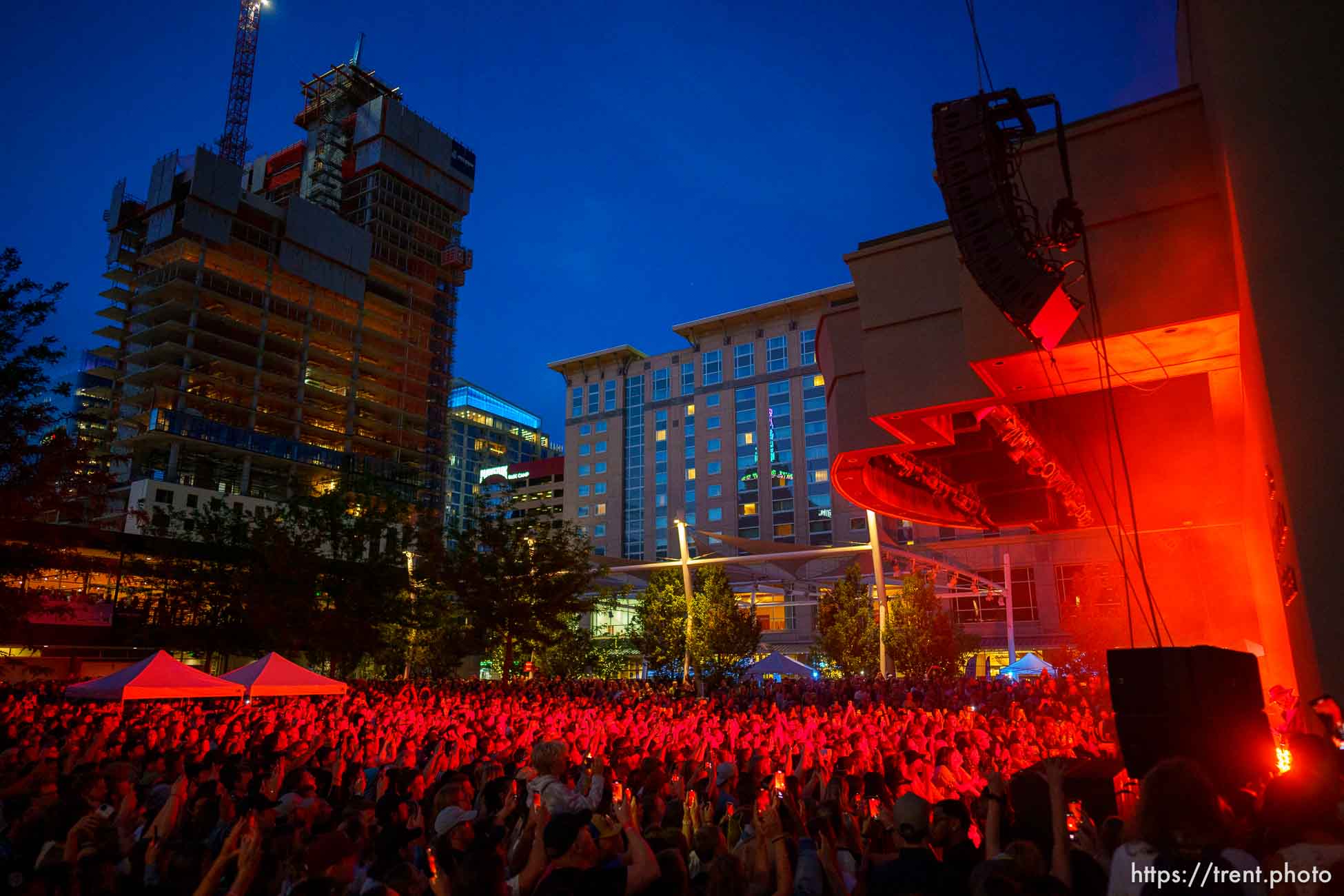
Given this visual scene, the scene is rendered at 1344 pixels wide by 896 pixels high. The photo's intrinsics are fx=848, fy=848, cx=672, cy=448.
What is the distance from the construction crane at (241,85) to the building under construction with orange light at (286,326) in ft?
48.8

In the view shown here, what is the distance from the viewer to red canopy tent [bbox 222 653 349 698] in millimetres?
16812

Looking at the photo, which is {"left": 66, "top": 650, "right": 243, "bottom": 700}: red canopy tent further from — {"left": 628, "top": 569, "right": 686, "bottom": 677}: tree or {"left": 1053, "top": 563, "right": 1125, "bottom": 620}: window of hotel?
{"left": 628, "top": 569, "right": 686, "bottom": 677}: tree

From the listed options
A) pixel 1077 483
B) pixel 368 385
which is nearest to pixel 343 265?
pixel 368 385

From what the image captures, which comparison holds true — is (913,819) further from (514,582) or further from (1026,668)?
(1026,668)

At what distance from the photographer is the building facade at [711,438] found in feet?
267

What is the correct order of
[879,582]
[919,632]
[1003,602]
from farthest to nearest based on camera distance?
[1003,602], [919,632], [879,582]

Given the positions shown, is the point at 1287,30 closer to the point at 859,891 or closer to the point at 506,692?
the point at 859,891

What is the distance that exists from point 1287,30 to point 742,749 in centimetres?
862

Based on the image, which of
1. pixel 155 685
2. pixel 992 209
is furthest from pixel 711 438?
pixel 992 209

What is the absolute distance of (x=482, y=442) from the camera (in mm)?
161500

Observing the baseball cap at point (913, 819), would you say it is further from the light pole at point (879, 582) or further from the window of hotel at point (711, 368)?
the window of hotel at point (711, 368)

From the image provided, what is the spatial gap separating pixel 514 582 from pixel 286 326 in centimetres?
5802

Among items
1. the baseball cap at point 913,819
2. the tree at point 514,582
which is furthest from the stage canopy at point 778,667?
the baseball cap at point 913,819

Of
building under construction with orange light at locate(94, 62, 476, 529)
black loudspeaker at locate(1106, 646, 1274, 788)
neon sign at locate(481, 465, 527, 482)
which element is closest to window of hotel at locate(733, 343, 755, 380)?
building under construction with orange light at locate(94, 62, 476, 529)
